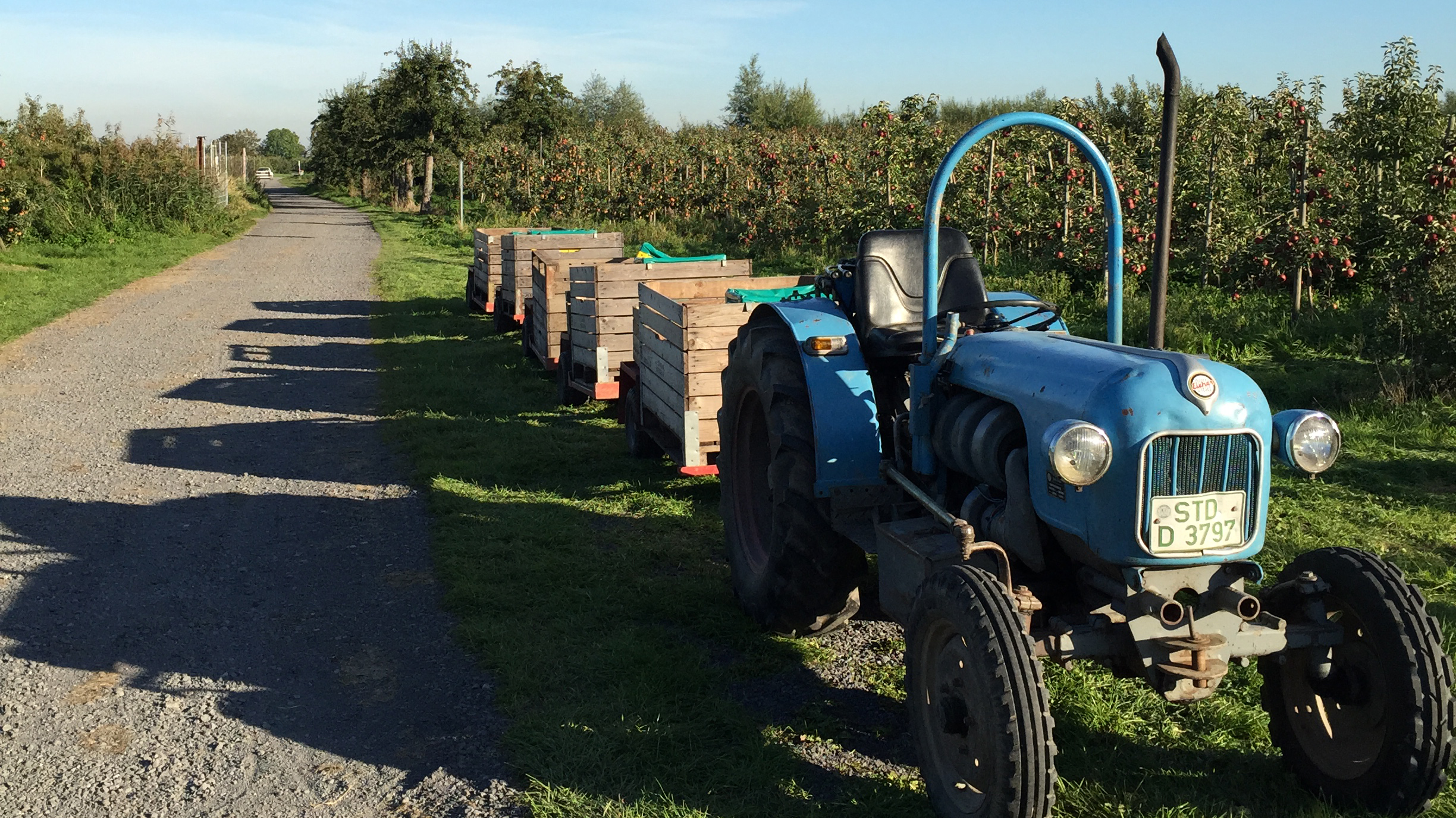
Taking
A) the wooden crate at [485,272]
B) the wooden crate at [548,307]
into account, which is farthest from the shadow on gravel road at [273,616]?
the wooden crate at [485,272]

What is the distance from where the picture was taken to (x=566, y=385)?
32.7ft

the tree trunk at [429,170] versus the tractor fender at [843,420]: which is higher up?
the tree trunk at [429,170]

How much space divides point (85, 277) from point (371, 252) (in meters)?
7.18

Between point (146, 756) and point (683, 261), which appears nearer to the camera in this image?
point (146, 756)

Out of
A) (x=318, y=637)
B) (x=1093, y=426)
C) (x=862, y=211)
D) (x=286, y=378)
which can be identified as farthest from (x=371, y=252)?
(x=1093, y=426)

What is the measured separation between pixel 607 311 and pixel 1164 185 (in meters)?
5.21

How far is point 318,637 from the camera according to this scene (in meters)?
4.98

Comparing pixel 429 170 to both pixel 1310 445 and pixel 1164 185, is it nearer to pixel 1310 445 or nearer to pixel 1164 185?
pixel 1164 185

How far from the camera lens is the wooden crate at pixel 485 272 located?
1499cm

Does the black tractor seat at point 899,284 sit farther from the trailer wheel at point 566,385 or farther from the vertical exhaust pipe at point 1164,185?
the trailer wheel at point 566,385

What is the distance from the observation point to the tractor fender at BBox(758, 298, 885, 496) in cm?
448

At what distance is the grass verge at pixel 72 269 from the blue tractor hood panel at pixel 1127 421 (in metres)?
13.2

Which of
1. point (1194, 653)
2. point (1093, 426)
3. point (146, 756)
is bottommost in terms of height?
point (146, 756)

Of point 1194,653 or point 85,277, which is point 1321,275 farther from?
point 85,277
